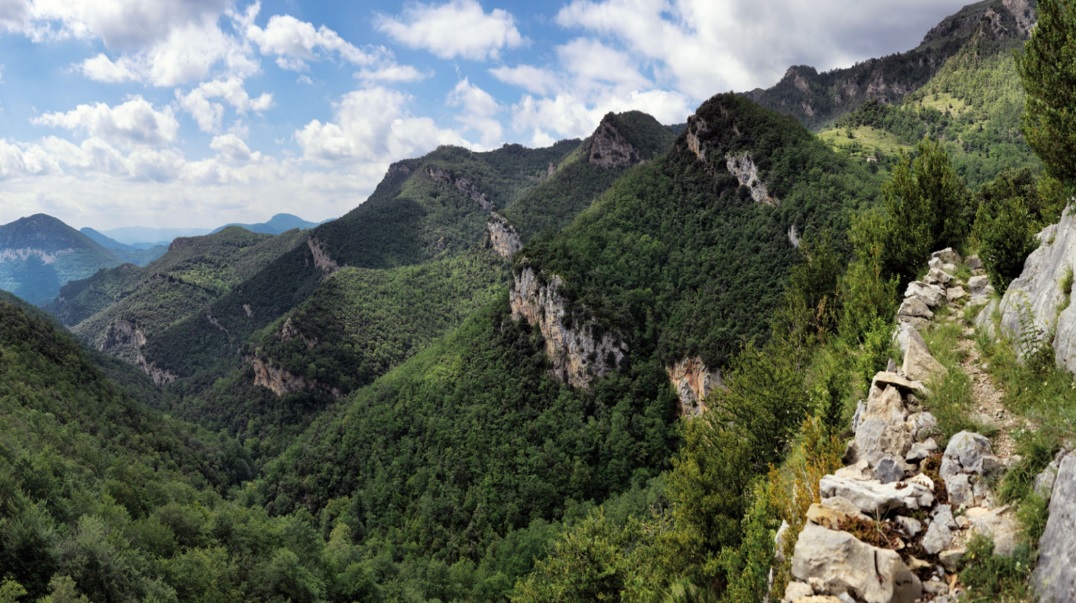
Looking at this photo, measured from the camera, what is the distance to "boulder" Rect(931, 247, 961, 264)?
1828cm

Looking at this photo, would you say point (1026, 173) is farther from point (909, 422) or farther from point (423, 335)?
point (423, 335)

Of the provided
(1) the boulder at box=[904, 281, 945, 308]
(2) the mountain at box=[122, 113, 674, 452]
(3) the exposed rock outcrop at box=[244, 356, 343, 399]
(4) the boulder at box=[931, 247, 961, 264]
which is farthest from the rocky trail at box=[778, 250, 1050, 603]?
(3) the exposed rock outcrop at box=[244, 356, 343, 399]

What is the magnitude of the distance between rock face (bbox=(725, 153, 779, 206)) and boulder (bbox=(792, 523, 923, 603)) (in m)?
80.5

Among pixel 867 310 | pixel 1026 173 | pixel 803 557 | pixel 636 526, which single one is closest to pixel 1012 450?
pixel 803 557

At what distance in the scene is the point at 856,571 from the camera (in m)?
8.19

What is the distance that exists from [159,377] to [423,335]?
111 m

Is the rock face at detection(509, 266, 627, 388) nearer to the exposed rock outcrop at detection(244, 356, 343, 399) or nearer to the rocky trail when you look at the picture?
the rocky trail

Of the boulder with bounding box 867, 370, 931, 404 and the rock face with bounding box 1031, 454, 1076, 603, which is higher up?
the boulder with bounding box 867, 370, 931, 404

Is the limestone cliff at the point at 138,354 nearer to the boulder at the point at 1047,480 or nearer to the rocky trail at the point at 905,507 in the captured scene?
the rocky trail at the point at 905,507

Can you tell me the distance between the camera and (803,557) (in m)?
8.78

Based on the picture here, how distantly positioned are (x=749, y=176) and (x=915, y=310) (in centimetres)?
7720

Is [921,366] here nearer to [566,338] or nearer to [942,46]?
[566,338]

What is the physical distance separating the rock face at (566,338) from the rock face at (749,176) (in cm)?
3391

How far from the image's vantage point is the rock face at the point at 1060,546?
6879 millimetres
